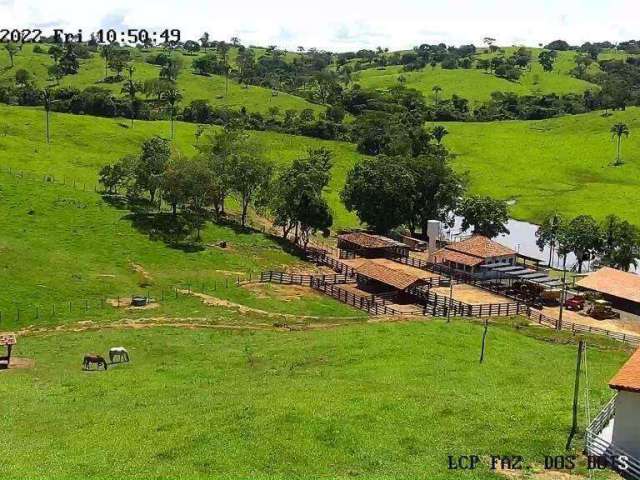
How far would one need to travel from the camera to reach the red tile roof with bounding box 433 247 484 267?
242ft

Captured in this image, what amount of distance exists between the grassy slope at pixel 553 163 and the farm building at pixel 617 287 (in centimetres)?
4228

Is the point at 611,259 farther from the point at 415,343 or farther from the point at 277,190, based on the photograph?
the point at 415,343

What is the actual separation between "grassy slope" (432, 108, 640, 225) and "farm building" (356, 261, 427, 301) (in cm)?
5777

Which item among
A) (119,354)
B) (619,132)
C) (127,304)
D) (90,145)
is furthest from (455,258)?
(619,132)

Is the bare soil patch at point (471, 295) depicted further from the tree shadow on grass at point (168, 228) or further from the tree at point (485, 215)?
the tree shadow on grass at point (168, 228)

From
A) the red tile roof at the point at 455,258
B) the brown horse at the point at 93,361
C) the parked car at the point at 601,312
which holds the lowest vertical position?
the brown horse at the point at 93,361

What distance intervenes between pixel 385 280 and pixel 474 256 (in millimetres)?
14607

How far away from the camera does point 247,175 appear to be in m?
82.8

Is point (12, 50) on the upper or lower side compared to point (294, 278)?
upper

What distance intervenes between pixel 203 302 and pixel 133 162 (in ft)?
108

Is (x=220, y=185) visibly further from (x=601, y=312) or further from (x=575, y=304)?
(x=601, y=312)

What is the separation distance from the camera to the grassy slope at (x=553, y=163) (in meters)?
121

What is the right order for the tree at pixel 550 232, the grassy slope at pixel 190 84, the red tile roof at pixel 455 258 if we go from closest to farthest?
the red tile roof at pixel 455 258
the tree at pixel 550 232
the grassy slope at pixel 190 84

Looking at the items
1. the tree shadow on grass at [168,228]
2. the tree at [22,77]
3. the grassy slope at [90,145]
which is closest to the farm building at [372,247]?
the grassy slope at [90,145]
